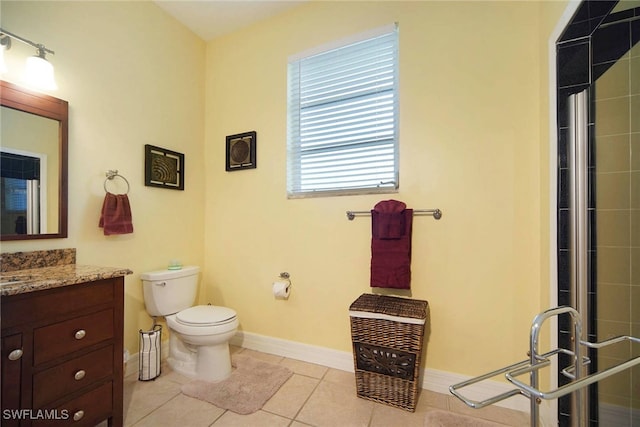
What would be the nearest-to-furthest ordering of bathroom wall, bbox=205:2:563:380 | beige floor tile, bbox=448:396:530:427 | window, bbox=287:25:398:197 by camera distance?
beige floor tile, bbox=448:396:530:427 < bathroom wall, bbox=205:2:563:380 < window, bbox=287:25:398:197

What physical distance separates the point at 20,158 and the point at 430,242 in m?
2.37

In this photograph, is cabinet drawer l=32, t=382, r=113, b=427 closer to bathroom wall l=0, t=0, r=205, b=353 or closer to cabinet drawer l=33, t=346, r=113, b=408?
cabinet drawer l=33, t=346, r=113, b=408

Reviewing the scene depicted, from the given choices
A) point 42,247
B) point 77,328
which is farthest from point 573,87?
point 42,247

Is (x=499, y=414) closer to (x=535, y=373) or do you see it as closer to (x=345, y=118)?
(x=535, y=373)

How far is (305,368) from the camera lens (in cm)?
200

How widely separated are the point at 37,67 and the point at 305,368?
2.40 m

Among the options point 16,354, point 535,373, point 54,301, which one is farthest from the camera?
point 54,301

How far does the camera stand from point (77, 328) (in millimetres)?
1206

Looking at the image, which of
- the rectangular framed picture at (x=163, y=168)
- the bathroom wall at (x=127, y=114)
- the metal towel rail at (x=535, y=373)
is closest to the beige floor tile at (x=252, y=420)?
the bathroom wall at (x=127, y=114)

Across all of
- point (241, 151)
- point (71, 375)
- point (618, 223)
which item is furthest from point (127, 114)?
point (618, 223)

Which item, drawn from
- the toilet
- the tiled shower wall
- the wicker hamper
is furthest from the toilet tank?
the tiled shower wall

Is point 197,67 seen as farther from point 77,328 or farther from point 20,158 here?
point 77,328

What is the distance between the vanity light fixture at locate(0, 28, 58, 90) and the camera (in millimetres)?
1359

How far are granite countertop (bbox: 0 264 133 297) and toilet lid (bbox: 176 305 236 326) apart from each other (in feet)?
1.89
